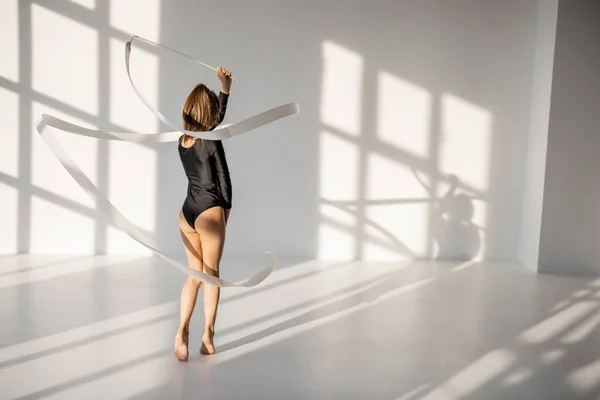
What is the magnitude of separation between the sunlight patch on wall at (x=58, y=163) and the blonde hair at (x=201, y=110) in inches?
121

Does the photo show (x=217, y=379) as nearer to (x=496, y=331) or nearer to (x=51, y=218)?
(x=496, y=331)

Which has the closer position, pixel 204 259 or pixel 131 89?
pixel 204 259

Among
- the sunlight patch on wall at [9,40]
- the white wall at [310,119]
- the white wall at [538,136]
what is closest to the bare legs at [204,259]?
the white wall at [310,119]

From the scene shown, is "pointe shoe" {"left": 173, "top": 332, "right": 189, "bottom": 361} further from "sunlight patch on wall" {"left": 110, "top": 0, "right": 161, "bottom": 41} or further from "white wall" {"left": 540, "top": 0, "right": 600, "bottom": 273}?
"white wall" {"left": 540, "top": 0, "right": 600, "bottom": 273}

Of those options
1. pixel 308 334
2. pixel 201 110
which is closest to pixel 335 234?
pixel 308 334

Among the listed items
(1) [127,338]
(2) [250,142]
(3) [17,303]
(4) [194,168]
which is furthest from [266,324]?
(2) [250,142]

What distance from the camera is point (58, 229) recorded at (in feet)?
23.0

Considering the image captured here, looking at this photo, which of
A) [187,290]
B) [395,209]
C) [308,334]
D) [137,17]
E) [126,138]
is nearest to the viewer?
[126,138]

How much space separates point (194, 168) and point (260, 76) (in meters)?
2.95

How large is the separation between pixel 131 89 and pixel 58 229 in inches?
55.3

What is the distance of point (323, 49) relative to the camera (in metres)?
6.91

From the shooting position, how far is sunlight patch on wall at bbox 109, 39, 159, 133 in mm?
6848

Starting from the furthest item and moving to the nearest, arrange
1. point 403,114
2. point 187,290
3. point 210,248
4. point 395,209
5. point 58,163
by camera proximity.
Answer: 1. point 395,209
2. point 403,114
3. point 58,163
4. point 187,290
5. point 210,248

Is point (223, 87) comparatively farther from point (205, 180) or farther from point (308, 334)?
point (308, 334)
